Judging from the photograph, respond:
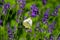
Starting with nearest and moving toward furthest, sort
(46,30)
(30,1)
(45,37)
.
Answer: (45,37) < (46,30) < (30,1)

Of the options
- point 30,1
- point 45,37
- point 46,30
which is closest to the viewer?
point 45,37

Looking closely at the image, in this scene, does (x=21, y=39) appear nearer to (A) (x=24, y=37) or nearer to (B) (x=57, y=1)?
(A) (x=24, y=37)

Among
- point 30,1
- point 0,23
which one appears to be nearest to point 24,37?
point 0,23

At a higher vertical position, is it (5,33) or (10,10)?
(10,10)

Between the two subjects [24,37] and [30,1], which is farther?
[30,1]

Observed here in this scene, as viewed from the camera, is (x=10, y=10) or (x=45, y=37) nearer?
(x=45, y=37)

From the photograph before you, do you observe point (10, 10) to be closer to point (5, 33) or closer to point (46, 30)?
point (5, 33)

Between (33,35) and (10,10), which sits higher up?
(10,10)

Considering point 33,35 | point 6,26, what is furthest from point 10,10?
point 33,35
